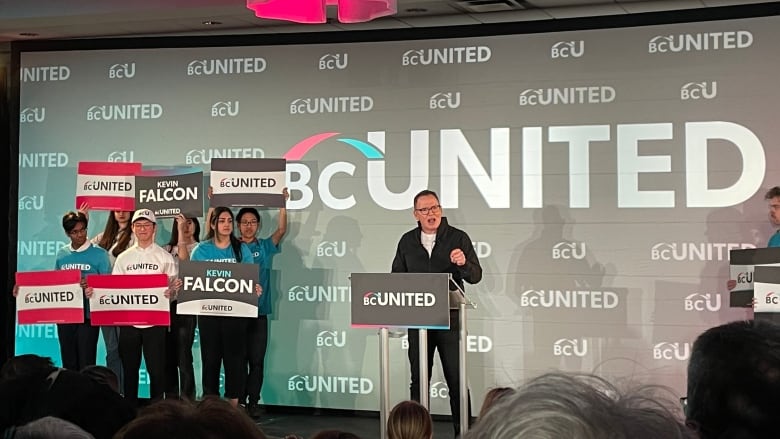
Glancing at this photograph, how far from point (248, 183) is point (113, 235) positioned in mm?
1214

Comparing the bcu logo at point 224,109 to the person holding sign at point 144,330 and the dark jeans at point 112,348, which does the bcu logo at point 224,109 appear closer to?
the person holding sign at point 144,330

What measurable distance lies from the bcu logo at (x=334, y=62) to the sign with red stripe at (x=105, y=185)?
A: 61.1 inches

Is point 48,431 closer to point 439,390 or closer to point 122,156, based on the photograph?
point 439,390

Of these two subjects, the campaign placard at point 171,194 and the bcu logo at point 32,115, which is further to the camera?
the bcu logo at point 32,115

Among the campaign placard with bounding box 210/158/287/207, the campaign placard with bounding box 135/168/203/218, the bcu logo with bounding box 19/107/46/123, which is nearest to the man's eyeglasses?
the campaign placard with bounding box 210/158/287/207

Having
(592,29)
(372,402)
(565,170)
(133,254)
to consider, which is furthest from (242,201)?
(592,29)

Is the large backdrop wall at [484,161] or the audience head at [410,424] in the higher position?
the large backdrop wall at [484,161]

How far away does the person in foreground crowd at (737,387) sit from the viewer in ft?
3.34

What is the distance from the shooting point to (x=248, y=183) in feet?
21.0

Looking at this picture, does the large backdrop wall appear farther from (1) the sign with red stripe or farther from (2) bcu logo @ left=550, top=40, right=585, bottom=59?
(1) the sign with red stripe

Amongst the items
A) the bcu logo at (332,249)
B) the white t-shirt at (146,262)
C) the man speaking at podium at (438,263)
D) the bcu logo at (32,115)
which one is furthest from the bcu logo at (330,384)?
the bcu logo at (32,115)

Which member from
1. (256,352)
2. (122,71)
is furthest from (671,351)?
(122,71)

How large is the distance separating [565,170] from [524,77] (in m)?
0.71

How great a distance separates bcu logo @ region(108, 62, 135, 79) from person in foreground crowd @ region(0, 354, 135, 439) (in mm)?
6296
